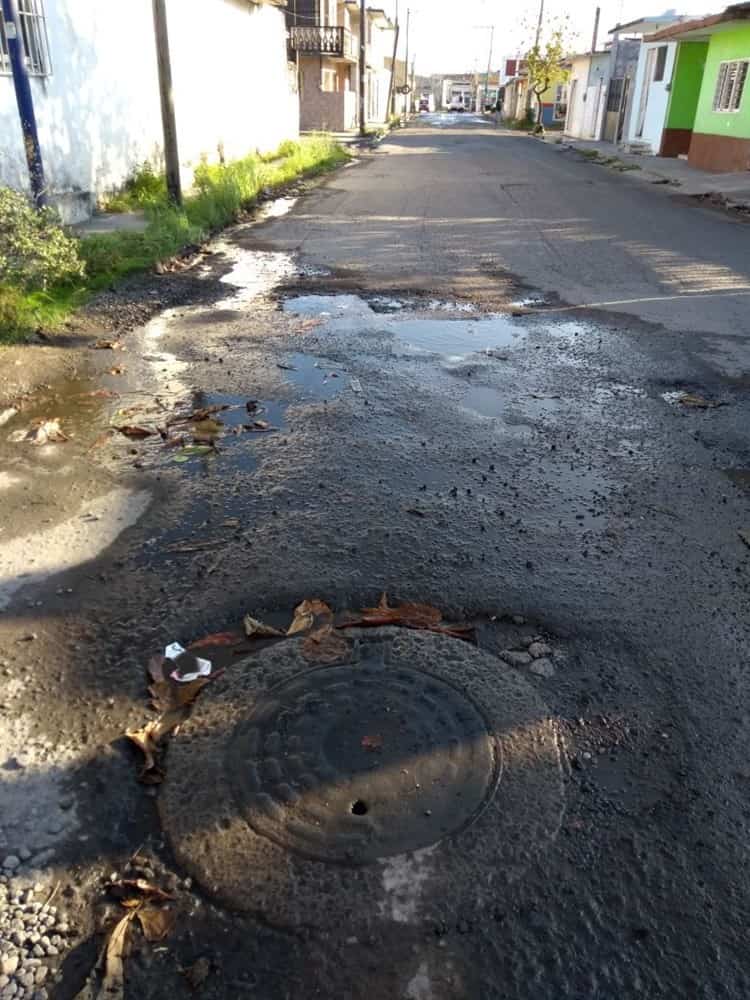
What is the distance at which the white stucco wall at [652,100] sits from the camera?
90.1 feet

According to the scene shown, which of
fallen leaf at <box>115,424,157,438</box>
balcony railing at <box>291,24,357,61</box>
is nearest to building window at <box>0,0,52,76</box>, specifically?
fallen leaf at <box>115,424,157,438</box>

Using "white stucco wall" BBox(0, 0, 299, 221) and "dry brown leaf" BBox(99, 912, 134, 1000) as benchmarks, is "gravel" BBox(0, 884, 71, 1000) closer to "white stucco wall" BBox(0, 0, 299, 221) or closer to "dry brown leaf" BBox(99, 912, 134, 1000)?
"dry brown leaf" BBox(99, 912, 134, 1000)

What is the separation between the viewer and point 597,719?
283 centimetres

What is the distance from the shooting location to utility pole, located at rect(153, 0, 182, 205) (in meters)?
11.9

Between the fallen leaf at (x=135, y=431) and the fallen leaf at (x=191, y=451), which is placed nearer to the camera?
the fallen leaf at (x=191, y=451)

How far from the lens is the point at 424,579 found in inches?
141

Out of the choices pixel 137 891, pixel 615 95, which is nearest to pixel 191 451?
pixel 137 891

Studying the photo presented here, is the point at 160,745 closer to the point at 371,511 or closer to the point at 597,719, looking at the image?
the point at 597,719

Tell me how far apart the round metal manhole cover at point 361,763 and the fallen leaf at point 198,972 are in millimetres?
391

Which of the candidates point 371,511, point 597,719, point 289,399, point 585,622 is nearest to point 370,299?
point 289,399

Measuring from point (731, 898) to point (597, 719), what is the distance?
28.4 inches

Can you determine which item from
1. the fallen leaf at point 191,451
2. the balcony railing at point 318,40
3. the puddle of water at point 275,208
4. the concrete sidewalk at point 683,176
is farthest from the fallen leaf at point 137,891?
the balcony railing at point 318,40

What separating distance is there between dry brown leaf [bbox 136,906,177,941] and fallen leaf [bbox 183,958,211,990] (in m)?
0.12

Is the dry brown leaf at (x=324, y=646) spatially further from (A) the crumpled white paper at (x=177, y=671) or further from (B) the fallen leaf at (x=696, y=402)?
(B) the fallen leaf at (x=696, y=402)
